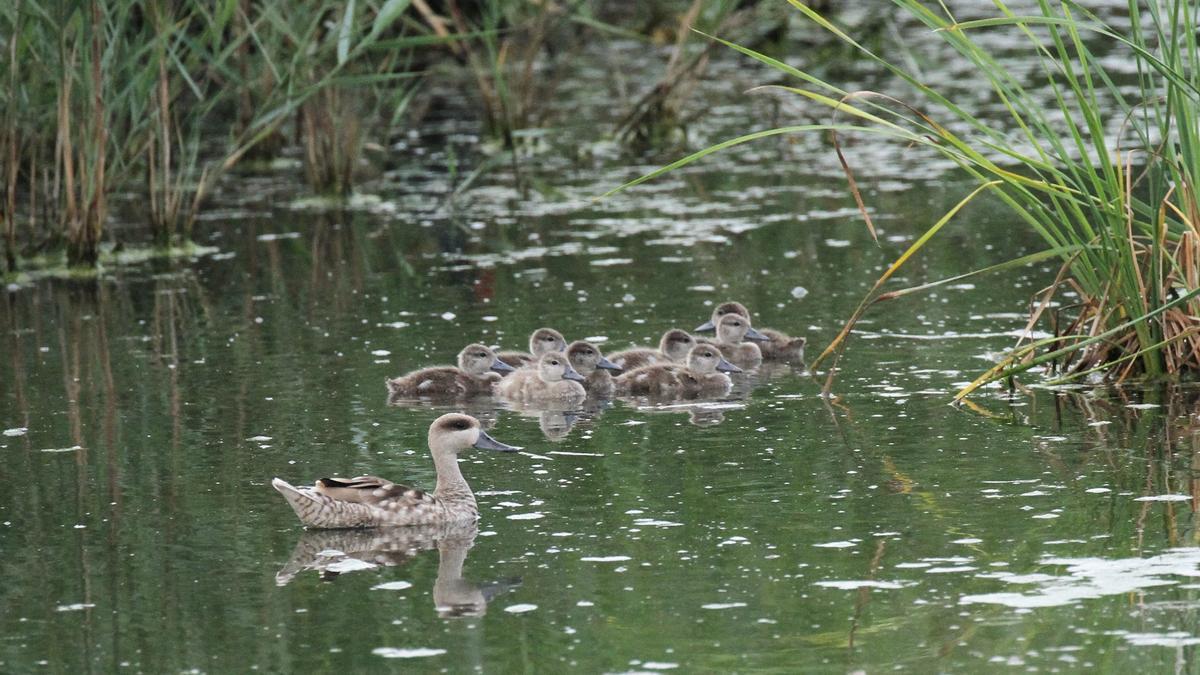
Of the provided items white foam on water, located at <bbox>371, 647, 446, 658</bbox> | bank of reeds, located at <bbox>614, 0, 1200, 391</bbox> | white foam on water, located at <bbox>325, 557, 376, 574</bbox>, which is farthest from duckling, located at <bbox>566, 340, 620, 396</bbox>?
white foam on water, located at <bbox>371, 647, 446, 658</bbox>

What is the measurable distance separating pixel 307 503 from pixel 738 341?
156 inches

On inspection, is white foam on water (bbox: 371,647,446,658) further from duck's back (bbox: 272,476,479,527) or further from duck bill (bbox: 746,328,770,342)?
duck bill (bbox: 746,328,770,342)

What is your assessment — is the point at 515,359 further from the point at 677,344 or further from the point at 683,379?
the point at 683,379

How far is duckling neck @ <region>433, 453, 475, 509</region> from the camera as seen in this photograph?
7.65 metres

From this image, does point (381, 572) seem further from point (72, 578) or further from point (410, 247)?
point (410, 247)

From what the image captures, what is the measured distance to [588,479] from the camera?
8.25 meters

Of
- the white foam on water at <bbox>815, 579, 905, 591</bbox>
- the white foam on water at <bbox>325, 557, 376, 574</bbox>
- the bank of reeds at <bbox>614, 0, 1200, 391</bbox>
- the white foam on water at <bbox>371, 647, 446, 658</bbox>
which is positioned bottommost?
the white foam on water at <bbox>325, 557, 376, 574</bbox>

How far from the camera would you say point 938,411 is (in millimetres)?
9258

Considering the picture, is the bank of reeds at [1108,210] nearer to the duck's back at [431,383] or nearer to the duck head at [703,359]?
the duck head at [703,359]

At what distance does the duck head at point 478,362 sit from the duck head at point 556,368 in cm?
31

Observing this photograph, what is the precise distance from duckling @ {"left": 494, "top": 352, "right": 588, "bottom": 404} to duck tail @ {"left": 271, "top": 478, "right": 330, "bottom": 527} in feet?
8.47

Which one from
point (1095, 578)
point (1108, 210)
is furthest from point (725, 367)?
point (1095, 578)

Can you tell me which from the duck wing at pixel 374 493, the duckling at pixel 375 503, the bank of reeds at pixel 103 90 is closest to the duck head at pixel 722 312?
the bank of reeds at pixel 103 90

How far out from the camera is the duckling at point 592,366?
10211 mm
